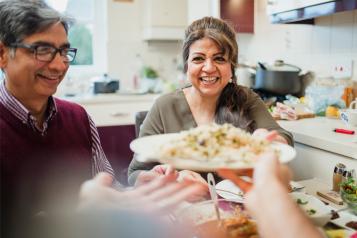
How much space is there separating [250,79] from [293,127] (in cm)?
89

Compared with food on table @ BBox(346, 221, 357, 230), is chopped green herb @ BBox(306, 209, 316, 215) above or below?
above

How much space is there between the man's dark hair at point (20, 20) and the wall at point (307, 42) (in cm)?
195

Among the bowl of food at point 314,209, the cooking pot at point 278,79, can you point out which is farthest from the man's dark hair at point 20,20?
the cooking pot at point 278,79

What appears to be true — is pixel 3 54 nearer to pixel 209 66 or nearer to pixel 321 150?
pixel 209 66

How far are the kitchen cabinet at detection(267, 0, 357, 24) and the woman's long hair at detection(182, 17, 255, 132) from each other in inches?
36.8

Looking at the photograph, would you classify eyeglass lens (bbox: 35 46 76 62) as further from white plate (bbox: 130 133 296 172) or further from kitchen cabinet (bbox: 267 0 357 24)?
kitchen cabinet (bbox: 267 0 357 24)

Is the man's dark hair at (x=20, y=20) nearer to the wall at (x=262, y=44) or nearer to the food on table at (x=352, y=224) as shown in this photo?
the food on table at (x=352, y=224)

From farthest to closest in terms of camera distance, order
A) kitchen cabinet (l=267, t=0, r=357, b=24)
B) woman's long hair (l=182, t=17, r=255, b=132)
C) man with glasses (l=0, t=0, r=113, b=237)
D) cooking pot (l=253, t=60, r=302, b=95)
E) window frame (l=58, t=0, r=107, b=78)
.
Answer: window frame (l=58, t=0, r=107, b=78)
cooking pot (l=253, t=60, r=302, b=95)
kitchen cabinet (l=267, t=0, r=357, b=24)
woman's long hair (l=182, t=17, r=255, b=132)
man with glasses (l=0, t=0, r=113, b=237)

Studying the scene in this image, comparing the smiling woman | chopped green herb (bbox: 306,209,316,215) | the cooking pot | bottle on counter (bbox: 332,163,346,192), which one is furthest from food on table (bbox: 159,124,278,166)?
the cooking pot

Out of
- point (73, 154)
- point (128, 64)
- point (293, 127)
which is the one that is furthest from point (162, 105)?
point (128, 64)

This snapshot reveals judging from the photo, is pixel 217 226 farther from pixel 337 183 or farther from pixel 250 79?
pixel 250 79

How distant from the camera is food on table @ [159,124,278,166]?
62cm

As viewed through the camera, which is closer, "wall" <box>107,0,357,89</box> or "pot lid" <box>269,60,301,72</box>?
"wall" <box>107,0,357,89</box>

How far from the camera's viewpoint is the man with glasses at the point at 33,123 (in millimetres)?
698
